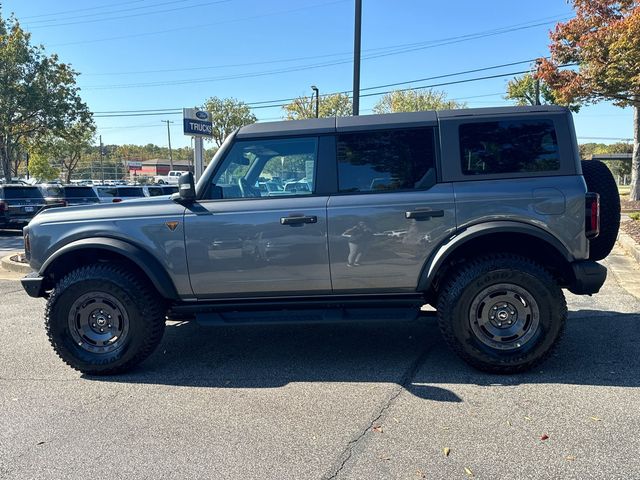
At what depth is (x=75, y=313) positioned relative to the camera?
4.28 metres

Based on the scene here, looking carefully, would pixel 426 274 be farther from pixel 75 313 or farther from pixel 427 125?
pixel 75 313

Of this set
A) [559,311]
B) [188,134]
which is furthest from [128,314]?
[188,134]

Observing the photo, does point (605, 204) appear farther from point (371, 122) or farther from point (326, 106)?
point (326, 106)

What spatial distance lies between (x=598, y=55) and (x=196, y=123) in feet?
33.4

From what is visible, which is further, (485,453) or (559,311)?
(559,311)

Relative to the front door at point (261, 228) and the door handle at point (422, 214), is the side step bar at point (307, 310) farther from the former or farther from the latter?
the door handle at point (422, 214)

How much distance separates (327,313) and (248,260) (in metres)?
0.79

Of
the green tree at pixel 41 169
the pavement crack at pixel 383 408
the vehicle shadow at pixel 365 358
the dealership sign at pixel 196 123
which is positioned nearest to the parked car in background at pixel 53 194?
the dealership sign at pixel 196 123

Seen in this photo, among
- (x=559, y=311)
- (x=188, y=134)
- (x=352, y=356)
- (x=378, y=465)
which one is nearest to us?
(x=378, y=465)

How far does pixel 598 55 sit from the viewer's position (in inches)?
495

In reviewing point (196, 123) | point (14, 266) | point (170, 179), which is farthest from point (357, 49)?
point (170, 179)

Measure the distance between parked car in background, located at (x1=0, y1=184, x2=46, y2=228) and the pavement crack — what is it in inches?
573

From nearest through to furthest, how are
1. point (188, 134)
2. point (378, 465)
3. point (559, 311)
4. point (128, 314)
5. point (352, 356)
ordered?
point (378, 465) < point (559, 311) < point (128, 314) < point (352, 356) < point (188, 134)

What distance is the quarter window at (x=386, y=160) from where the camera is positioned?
412 cm
